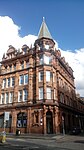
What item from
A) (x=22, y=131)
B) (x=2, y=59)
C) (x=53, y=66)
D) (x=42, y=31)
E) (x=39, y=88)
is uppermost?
(x=42, y=31)

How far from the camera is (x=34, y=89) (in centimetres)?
3766

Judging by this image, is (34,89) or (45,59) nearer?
(34,89)

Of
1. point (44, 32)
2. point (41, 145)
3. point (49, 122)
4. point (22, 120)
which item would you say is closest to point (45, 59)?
point (44, 32)

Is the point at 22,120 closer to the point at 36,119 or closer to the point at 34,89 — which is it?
the point at 36,119

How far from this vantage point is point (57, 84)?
40.0m

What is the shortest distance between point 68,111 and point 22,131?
46.1ft

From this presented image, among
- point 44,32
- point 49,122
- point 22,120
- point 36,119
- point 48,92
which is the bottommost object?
point 49,122

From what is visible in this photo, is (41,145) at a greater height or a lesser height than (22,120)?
lesser

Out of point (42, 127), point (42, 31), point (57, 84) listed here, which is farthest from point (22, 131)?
point (42, 31)

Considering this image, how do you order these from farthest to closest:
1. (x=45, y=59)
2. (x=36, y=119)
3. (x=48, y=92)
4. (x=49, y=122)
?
1. (x=45, y=59)
2. (x=48, y=92)
3. (x=49, y=122)
4. (x=36, y=119)

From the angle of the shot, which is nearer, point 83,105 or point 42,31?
point 42,31

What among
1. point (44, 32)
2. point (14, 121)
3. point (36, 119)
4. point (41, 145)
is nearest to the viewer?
point (41, 145)

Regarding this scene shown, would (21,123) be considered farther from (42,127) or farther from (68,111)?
(68,111)

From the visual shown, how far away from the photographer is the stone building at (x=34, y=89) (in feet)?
116
